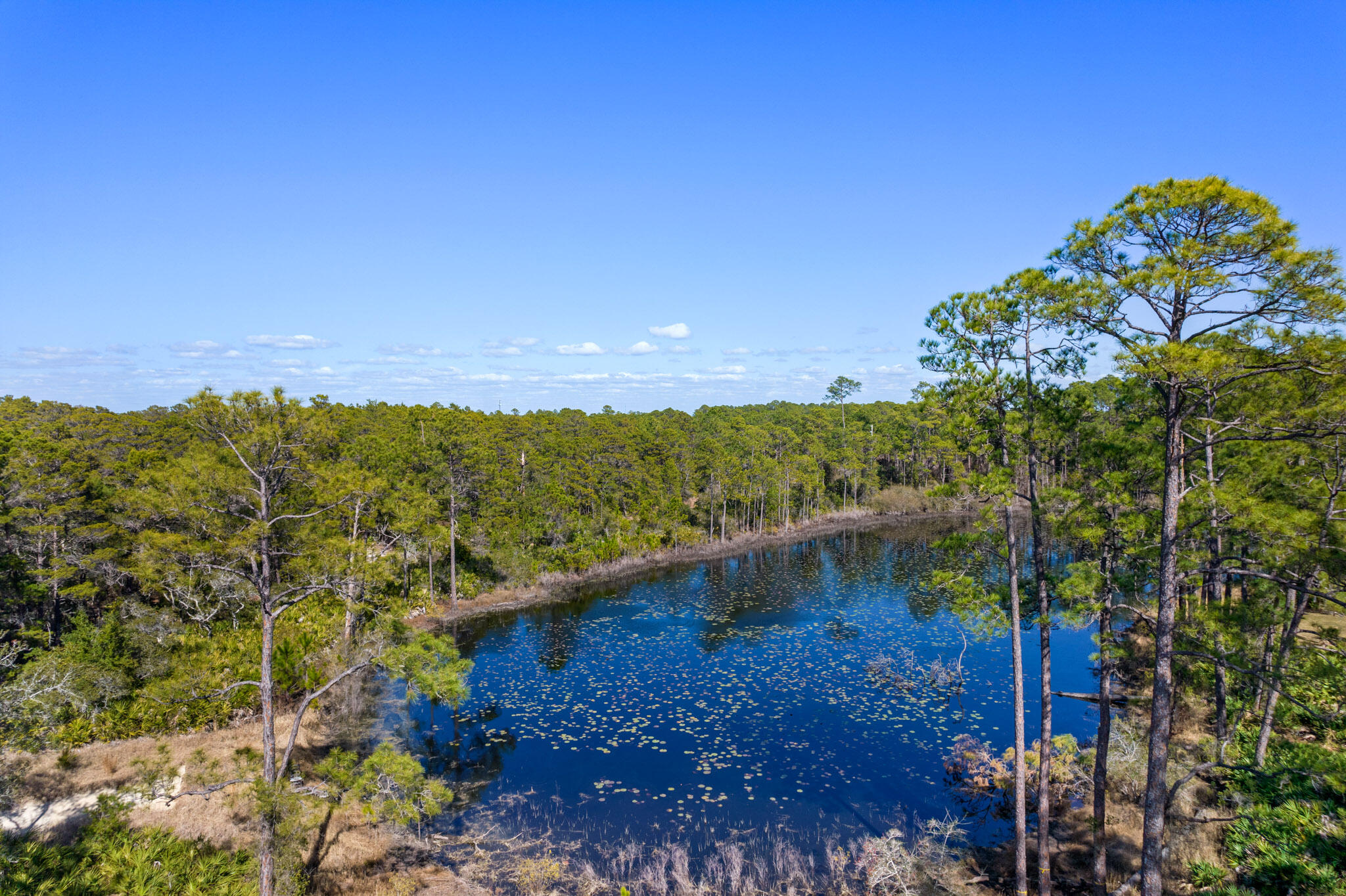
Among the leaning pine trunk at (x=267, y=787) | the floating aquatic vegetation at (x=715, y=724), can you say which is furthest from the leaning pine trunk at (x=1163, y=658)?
the leaning pine trunk at (x=267, y=787)

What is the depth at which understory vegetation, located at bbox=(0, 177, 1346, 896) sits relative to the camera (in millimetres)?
9836

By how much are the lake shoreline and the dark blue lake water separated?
209 centimetres

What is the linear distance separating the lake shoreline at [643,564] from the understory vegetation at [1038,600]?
12.6 metres

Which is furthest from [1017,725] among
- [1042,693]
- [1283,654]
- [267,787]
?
[267,787]

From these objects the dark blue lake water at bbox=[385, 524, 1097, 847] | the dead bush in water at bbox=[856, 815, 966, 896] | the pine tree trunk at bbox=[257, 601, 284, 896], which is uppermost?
the pine tree trunk at bbox=[257, 601, 284, 896]

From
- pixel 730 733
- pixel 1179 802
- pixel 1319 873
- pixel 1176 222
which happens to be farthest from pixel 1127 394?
pixel 730 733

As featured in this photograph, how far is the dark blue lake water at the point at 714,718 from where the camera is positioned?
59.5 feet

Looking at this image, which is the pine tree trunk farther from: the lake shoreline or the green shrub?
the lake shoreline

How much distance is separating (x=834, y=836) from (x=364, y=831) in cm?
1223

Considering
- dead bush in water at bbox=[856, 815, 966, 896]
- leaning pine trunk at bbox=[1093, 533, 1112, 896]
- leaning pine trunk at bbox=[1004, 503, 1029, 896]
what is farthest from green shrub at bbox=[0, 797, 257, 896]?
leaning pine trunk at bbox=[1093, 533, 1112, 896]

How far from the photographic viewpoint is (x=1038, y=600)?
1388cm

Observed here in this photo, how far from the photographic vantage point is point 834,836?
16734 mm

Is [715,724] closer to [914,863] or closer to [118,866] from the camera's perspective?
[914,863]

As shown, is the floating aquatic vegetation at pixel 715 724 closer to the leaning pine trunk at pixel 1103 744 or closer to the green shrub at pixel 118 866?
the leaning pine trunk at pixel 1103 744
